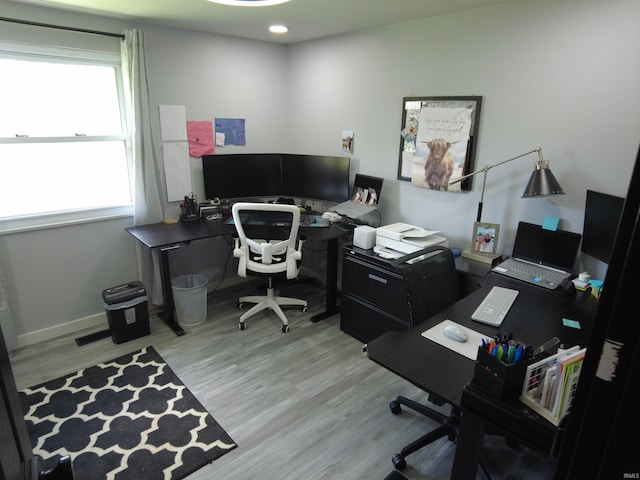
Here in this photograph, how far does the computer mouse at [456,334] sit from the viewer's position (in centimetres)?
162

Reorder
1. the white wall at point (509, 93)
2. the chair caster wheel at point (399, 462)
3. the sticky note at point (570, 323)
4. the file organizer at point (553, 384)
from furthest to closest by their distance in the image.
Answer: the white wall at point (509, 93)
the chair caster wheel at point (399, 462)
the sticky note at point (570, 323)
the file organizer at point (553, 384)

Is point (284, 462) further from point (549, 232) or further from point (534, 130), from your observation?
point (534, 130)

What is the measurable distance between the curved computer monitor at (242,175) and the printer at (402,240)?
4.88ft

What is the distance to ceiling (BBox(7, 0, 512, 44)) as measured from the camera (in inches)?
97.9

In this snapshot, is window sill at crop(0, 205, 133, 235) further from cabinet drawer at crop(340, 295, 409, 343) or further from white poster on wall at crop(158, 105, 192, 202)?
cabinet drawer at crop(340, 295, 409, 343)

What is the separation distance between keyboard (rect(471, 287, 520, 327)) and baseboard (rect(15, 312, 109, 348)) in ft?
9.79

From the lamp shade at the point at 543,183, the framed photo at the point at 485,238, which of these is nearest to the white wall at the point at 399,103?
the framed photo at the point at 485,238

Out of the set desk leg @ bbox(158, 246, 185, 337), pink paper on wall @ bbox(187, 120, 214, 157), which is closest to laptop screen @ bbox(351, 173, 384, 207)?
pink paper on wall @ bbox(187, 120, 214, 157)

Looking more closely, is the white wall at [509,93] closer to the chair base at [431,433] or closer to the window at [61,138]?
the chair base at [431,433]

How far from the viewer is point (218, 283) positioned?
4.01 m

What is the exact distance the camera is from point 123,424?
7.25 feet

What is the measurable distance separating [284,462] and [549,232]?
2.04m

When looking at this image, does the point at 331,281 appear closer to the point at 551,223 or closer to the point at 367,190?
the point at 367,190

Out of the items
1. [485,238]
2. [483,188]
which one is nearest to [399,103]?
[483,188]
